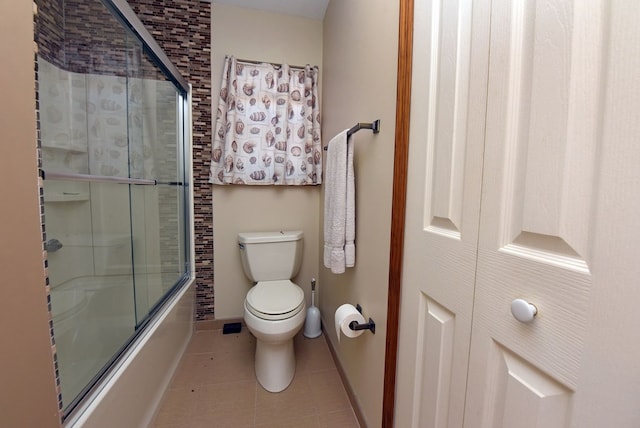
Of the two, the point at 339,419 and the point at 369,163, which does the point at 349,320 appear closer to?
the point at 339,419

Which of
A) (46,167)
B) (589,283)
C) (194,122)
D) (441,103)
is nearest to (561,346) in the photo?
(589,283)

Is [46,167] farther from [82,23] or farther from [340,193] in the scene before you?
[340,193]

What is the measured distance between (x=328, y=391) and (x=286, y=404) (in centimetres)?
24

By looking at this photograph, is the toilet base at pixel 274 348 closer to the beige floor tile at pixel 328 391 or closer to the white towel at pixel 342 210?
the beige floor tile at pixel 328 391

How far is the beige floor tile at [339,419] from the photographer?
123cm

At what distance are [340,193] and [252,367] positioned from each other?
4.11 ft

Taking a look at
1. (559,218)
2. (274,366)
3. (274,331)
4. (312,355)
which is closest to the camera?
(559,218)

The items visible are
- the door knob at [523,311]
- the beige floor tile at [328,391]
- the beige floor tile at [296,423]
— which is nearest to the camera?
the door knob at [523,311]

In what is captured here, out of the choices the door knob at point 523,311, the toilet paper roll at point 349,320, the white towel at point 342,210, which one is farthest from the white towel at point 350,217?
the door knob at point 523,311

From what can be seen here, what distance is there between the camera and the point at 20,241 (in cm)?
55

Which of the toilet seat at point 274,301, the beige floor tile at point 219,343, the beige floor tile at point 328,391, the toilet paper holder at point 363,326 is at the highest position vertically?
the toilet paper holder at point 363,326

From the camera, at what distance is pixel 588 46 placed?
1.24 ft

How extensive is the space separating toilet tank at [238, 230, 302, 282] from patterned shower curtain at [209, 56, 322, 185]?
0.42m

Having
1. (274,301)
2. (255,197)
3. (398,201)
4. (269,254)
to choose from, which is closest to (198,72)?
(255,197)
